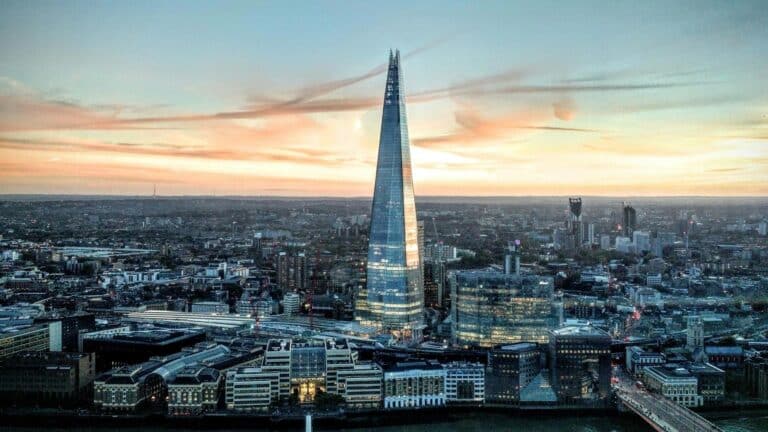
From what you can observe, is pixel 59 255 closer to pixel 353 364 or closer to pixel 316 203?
pixel 316 203

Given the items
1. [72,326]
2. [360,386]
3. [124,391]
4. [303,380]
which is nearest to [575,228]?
[360,386]

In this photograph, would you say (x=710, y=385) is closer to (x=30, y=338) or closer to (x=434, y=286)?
(x=434, y=286)

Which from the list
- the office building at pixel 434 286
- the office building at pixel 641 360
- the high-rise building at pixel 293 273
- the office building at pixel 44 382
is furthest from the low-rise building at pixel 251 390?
the high-rise building at pixel 293 273

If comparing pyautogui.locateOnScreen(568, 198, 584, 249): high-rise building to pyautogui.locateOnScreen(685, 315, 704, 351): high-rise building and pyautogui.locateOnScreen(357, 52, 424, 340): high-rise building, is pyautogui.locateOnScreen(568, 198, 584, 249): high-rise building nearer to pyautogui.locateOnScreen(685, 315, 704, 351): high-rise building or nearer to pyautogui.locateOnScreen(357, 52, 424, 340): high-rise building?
pyautogui.locateOnScreen(357, 52, 424, 340): high-rise building

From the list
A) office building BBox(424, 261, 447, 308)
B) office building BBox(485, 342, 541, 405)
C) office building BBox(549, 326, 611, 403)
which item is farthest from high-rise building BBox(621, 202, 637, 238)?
office building BBox(485, 342, 541, 405)

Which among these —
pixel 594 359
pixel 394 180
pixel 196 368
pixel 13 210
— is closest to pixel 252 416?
pixel 196 368

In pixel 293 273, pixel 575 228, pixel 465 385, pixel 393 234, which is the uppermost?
pixel 393 234

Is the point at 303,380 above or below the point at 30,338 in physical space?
below
